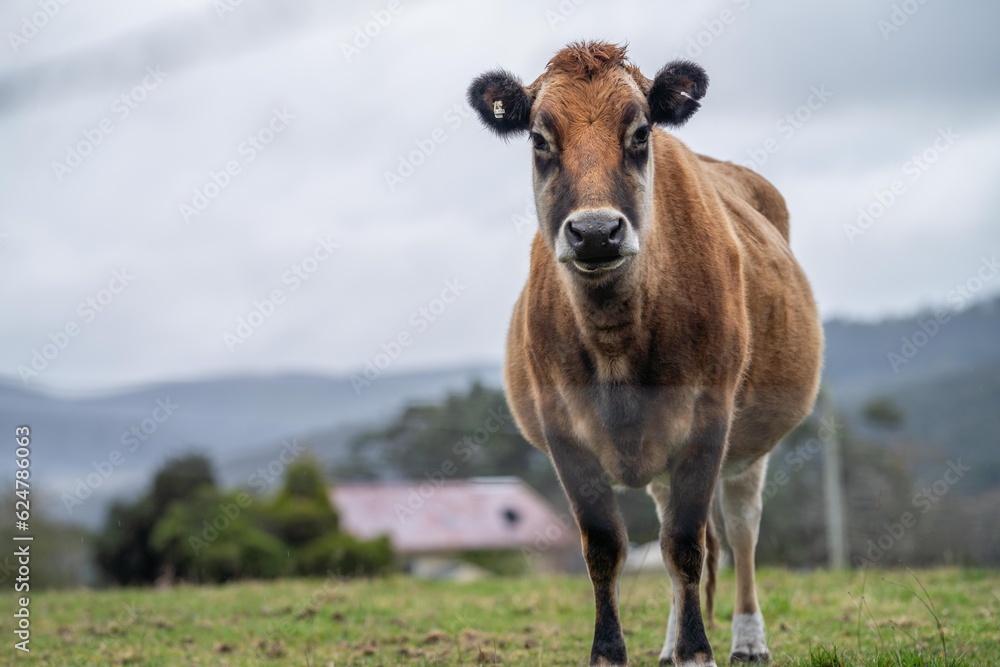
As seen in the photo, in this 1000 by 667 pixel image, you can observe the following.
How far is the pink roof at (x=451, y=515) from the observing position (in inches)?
2083

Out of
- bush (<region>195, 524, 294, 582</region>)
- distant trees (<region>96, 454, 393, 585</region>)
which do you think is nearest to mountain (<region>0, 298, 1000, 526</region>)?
distant trees (<region>96, 454, 393, 585</region>)

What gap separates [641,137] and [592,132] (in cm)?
35

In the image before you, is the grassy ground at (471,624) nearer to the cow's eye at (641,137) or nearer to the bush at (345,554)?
the cow's eye at (641,137)

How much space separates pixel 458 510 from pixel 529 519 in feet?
13.9

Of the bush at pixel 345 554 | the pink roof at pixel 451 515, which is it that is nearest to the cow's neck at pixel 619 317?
the bush at pixel 345 554

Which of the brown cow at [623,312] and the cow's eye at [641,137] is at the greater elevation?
the cow's eye at [641,137]

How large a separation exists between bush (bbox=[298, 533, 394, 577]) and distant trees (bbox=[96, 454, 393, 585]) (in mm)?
25

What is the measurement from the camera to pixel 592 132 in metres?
5.95

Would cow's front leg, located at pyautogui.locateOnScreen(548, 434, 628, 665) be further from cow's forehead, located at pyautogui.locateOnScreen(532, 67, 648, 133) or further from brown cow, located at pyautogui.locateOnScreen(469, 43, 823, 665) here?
cow's forehead, located at pyautogui.locateOnScreen(532, 67, 648, 133)

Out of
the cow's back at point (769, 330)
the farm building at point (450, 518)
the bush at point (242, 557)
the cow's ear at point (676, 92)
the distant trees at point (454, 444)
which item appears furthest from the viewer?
the distant trees at point (454, 444)

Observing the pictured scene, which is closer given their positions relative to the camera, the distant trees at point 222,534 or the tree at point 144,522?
the distant trees at point 222,534

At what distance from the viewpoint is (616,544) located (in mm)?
6129

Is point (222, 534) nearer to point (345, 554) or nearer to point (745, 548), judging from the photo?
point (345, 554)

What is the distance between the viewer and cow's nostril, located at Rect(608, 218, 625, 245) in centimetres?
539
